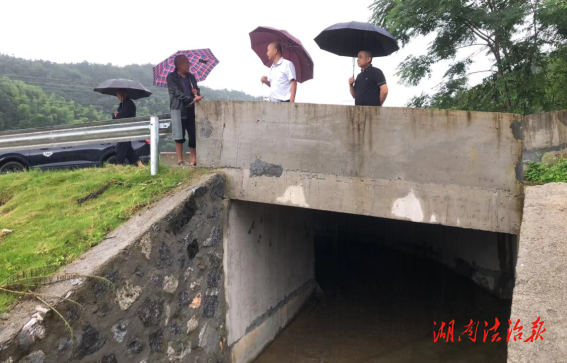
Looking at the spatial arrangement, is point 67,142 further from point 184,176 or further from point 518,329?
point 518,329

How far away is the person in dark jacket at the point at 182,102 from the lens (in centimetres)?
485

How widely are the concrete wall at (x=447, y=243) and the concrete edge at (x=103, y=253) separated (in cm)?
528

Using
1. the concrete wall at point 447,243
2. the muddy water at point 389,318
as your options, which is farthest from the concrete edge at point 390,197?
the concrete wall at point 447,243

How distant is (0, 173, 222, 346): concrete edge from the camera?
2492 mm

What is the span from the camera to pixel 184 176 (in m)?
4.54

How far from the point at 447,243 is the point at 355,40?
5876 mm

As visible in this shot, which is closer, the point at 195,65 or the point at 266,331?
the point at 266,331

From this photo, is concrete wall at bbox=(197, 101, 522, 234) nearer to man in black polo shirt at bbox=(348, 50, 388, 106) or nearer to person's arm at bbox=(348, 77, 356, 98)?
man in black polo shirt at bbox=(348, 50, 388, 106)

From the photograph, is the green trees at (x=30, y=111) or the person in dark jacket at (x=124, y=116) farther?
the green trees at (x=30, y=111)

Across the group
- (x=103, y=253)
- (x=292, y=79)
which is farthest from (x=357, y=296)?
(x=103, y=253)

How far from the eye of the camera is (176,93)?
4.86 metres

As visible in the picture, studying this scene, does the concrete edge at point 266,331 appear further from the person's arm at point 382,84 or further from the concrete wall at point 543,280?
the person's arm at point 382,84

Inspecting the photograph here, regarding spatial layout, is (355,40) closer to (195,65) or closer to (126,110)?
(195,65)

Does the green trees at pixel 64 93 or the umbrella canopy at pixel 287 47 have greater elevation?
the green trees at pixel 64 93
